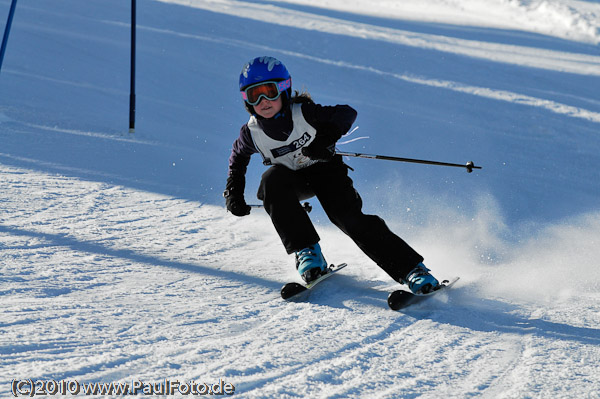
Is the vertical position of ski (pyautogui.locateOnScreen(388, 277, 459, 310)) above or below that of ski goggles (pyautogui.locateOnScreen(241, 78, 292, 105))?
below

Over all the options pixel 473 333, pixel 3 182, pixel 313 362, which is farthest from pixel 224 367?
pixel 3 182

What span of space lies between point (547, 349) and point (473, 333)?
1.00 ft

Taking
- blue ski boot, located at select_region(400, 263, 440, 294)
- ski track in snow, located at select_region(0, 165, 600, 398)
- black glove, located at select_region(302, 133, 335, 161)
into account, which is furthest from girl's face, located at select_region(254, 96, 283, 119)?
blue ski boot, located at select_region(400, 263, 440, 294)

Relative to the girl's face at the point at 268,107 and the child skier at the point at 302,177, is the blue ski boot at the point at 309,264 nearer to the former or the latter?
the child skier at the point at 302,177

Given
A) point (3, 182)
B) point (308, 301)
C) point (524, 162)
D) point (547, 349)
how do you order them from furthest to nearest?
1. point (524, 162)
2. point (3, 182)
3. point (308, 301)
4. point (547, 349)

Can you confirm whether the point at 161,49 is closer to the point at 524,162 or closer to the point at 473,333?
the point at 524,162

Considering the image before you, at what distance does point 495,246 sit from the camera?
14.6 ft

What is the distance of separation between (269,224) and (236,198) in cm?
100

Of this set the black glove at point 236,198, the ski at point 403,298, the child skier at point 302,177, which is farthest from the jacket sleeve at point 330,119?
the ski at point 403,298

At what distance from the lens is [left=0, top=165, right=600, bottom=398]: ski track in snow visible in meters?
2.36

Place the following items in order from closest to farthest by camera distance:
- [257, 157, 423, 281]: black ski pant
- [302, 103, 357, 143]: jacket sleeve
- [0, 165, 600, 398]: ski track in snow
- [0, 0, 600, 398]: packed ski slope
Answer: [0, 165, 600, 398]: ski track in snow, [0, 0, 600, 398]: packed ski slope, [257, 157, 423, 281]: black ski pant, [302, 103, 357, 143]: jacket sleeve

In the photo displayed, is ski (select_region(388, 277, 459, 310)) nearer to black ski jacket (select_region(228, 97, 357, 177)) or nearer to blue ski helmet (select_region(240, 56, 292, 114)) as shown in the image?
black ski jacket (select_region(228, 97, 357, 177))

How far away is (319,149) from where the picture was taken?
3.45 m

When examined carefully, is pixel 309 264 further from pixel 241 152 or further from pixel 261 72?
pixel 261 72
